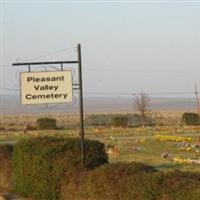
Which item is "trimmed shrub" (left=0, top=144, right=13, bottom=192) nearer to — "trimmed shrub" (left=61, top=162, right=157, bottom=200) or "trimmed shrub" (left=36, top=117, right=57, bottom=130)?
"trimmed shrub" (left=61, top=162, right=157, bottom=200)

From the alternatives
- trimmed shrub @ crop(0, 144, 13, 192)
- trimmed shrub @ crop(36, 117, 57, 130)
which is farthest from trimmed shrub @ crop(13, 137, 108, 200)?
trimmed shrub @ crop(36, 117, 57, 130)

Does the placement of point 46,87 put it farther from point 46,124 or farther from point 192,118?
point 192,118

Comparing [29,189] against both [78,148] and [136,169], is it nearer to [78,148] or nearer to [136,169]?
[78,148]

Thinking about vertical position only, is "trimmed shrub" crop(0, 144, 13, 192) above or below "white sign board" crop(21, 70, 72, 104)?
below

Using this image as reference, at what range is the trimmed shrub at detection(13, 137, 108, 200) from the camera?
15492 millimetres

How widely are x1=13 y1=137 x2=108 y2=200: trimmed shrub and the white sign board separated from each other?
1095 millimetres

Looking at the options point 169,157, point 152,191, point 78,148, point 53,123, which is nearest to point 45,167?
point 78,148

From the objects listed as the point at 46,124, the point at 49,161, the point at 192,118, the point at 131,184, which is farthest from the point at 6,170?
the point at 192,118

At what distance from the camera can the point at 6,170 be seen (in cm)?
1992

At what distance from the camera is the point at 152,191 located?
37.4 feet

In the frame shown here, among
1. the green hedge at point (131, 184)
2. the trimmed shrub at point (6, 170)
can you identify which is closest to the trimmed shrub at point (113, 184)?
the green hedge at point (131, 184)

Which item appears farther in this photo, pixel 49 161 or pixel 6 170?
pixel 6 170

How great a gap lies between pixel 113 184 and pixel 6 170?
7658 mm

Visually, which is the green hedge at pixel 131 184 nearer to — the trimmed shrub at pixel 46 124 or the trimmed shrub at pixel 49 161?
the trimmed shrub at pixel 49 161
